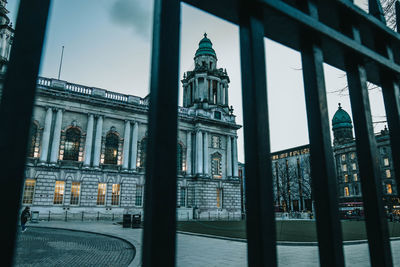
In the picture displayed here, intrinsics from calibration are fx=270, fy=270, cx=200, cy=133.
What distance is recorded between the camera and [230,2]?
5.70 ft

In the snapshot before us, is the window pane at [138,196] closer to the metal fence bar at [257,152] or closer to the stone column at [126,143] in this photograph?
the stone column at [126,143]

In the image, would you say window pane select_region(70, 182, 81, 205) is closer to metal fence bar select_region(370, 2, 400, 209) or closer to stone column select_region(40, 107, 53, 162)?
stone column select_region(40, 107, 53, 162)

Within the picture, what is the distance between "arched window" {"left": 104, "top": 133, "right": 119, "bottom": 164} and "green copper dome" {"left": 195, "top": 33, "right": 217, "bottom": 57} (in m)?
24.2

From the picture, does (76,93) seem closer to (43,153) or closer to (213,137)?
(43,153)

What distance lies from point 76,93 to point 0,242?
36.3 meters

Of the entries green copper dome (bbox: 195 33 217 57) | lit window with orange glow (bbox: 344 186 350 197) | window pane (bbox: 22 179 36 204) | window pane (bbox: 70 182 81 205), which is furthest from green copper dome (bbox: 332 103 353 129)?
window pane (bbox: 22 179 36 204)

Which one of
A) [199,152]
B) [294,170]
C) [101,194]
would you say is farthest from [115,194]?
[294,170]

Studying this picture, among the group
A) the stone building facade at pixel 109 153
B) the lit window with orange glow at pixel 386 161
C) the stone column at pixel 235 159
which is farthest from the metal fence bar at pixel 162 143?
the lit window with orange glow at pixel 386 161

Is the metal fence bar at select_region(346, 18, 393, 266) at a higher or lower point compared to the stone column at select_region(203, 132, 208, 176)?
lower

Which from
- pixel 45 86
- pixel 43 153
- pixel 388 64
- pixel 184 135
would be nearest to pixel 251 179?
pixel 388 64

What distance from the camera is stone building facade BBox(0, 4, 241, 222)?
30625 millimetres

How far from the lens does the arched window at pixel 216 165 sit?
42.1m

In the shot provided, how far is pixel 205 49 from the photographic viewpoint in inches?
2005

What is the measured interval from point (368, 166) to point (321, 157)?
0.53 meters
